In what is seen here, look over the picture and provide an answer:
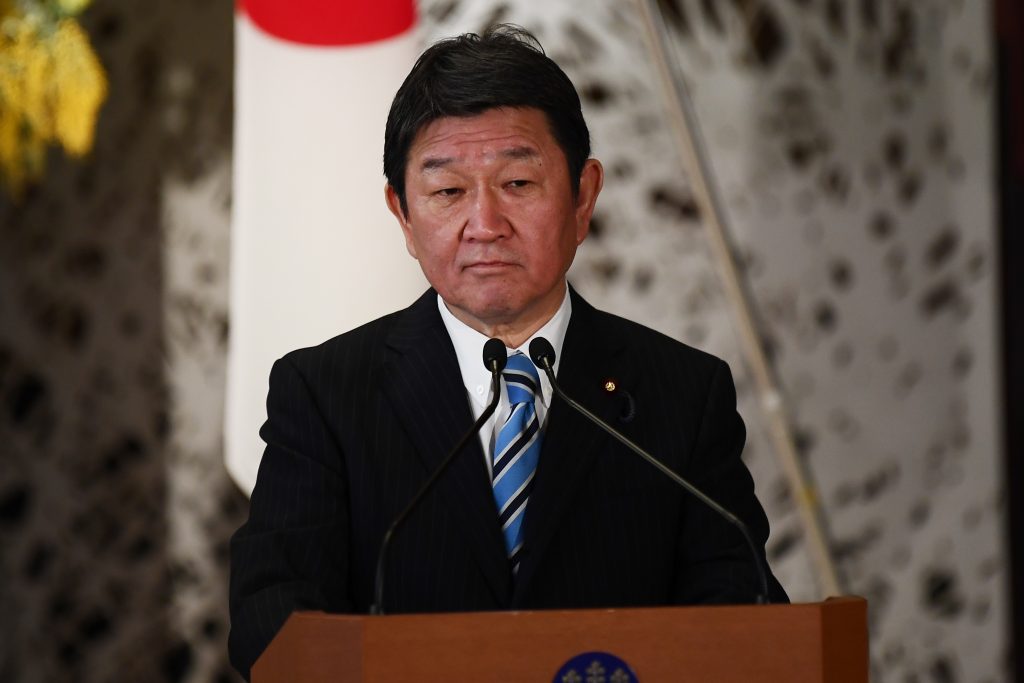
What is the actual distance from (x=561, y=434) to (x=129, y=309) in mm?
2214

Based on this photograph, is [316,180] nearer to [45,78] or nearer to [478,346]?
[478,346]

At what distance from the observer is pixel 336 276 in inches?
106

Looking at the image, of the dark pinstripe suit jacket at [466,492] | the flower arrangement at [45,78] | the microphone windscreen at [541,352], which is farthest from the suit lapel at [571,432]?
the flower arrangement at [45,78]

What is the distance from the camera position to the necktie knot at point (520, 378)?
6.19 ft

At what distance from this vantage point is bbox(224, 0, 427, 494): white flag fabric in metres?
2.68

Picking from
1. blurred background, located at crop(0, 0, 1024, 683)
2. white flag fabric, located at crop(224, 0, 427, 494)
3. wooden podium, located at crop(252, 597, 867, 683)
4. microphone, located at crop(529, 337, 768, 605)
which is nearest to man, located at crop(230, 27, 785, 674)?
microphone, located at crop(529, 337, 768, 605)

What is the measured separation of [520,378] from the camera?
1.89m

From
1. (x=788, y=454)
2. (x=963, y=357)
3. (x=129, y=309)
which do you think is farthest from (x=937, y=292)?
(x=129, y=309)

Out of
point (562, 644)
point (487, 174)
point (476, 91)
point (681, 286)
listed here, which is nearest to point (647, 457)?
point (562, 644)

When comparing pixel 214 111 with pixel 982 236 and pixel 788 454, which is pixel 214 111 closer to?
pixel 788 454

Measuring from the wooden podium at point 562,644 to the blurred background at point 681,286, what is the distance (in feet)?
6.81

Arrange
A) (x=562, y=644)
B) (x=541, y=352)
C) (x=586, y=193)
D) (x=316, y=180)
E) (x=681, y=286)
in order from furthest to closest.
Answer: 1. (x=681, y=286)
2. (x=316, y=180)
3. (x=586, y=193)
4. (x=541, y=352)
5. (x=562, y=644)

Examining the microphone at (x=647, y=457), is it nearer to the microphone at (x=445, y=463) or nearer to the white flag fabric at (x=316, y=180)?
the microphone at (x=445, y=463)

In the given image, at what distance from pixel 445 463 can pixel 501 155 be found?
55 cm
